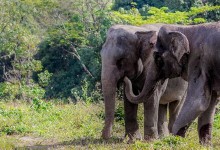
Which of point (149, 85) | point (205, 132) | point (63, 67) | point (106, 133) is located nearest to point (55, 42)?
point (63, 67)

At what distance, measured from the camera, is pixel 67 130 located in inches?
398

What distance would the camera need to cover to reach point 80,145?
8.07m

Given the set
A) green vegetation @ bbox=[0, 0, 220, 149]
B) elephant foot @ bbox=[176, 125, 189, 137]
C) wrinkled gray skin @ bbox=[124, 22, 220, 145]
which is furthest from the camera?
green vegetation @ bbox=[0, 0, 220, 149]

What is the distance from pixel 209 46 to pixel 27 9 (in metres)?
26.1

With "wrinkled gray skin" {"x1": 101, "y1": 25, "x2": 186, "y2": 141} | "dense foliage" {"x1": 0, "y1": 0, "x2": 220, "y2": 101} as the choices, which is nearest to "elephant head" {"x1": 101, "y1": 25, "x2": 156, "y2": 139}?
"wrinkled gray skin" {"x1": 101, "y1": 25, "x2": 186, "y2": 141}

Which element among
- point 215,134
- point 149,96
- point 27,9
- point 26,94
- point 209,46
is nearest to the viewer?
point 209,46

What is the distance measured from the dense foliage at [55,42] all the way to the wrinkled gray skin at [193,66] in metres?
12.1

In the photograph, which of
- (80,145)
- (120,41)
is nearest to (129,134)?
(80,145)

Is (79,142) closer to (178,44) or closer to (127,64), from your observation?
(127,64)

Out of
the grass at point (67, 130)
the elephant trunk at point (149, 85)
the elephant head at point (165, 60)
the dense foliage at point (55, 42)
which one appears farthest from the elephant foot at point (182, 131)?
the dense foliage at point (55, 42)

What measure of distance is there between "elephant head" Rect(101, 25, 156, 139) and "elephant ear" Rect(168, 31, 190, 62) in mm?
883

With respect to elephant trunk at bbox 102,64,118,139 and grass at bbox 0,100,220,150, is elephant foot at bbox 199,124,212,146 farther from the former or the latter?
elephant trunk at bbox 102,64,118,139

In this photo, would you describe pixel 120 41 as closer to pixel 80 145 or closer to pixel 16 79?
pixel 80 145

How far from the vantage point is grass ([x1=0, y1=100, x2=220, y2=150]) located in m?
7.57
